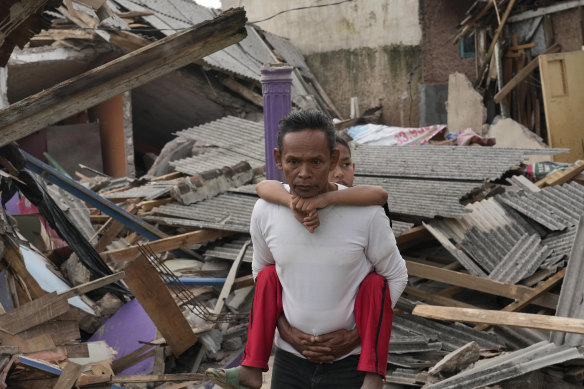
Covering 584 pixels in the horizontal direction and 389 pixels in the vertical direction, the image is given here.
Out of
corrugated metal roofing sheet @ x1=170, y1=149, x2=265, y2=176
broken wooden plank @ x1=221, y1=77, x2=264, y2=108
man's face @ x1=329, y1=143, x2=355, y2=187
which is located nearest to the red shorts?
man's face @ x1=329, y1=143, x2=355, y2=187

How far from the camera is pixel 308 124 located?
258cm

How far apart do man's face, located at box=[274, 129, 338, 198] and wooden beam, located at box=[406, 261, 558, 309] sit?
404cm

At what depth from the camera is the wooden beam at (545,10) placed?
13.2 metres

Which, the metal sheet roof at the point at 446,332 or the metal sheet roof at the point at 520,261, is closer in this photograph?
the metal sheet roof at the point at 446,332

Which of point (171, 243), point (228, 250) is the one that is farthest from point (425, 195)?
point (171, 243)

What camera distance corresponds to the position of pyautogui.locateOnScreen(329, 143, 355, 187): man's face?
3592 mm

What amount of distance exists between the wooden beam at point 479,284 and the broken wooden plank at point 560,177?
96.5 inches

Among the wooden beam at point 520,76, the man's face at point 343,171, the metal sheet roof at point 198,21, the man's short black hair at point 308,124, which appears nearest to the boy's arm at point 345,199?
the man's short black hair at point 308,124

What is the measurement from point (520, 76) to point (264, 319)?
1257 centimetres

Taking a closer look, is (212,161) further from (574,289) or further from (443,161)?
(574,289)

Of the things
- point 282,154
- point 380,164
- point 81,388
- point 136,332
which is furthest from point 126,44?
point 282,154

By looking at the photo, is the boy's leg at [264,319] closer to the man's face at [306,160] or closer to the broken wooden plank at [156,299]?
the man's face at [306,160]

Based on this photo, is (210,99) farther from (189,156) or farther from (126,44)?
(189,156)

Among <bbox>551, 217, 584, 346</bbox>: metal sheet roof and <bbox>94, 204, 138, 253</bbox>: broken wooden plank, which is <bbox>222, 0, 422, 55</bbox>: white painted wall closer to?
<bbox>94, 204, 138, 253</bbox>: broken wooden plank
